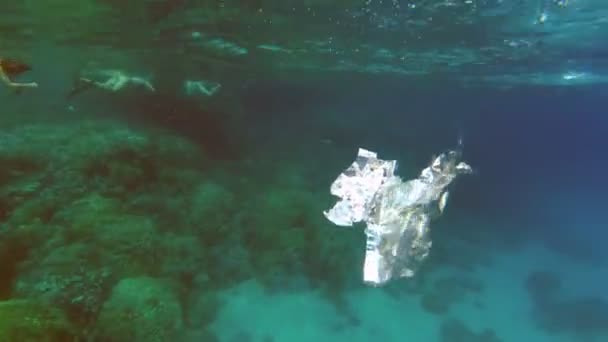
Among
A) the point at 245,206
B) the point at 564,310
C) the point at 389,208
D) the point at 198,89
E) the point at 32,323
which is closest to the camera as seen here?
the point at 32,323

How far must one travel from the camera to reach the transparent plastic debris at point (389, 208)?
839cm

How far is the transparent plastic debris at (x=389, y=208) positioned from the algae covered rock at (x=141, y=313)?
21.6ft

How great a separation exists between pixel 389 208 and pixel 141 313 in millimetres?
7668

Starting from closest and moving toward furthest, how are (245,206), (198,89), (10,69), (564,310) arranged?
1. (10,69)
2. (245,206)
3. (564,310)
4. (198,89)

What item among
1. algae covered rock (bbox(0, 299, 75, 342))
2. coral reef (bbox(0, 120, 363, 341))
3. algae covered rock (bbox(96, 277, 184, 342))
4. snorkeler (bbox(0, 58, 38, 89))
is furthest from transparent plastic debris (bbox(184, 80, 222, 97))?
snorkeler (bbox(0, 58, 38, 89))

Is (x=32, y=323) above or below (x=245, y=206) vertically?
above

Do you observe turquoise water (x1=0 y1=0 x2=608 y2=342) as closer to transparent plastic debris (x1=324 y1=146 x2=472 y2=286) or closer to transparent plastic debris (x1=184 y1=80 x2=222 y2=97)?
transparent plastic debris (x1=184 y1=80 x2=222 y2=97)

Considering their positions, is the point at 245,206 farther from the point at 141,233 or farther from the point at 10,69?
the point at 10,69

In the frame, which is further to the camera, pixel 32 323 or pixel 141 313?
pixel 141 313

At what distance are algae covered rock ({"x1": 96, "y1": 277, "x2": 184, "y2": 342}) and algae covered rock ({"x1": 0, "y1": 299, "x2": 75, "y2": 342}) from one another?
2.07 meters

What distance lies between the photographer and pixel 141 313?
11695 millimetres

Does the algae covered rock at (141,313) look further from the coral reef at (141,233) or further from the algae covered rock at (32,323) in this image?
the algae covered rock at (32,323)

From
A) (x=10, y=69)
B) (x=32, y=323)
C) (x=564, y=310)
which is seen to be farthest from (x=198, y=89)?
(x=564, y=310)

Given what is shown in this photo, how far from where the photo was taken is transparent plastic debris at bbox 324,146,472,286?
27.5 ft
